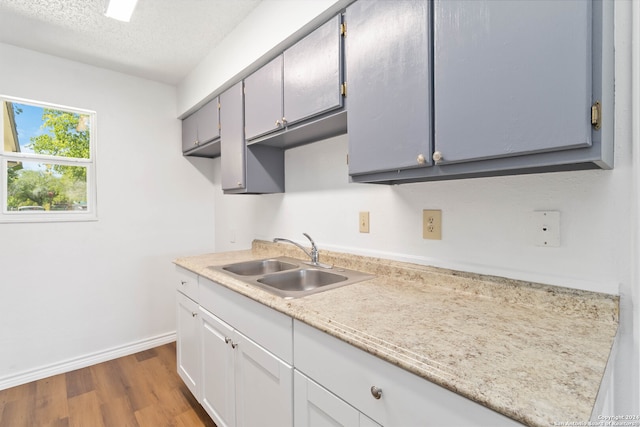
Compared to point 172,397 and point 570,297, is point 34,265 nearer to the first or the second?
point 172,397

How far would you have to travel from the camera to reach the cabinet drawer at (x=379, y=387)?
0.64 meters

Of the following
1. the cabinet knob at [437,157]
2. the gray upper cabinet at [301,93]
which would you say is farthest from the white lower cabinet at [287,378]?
the gray upper cabinet at [301,93]

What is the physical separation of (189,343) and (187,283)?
38cm

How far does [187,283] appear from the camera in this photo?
6.34ft

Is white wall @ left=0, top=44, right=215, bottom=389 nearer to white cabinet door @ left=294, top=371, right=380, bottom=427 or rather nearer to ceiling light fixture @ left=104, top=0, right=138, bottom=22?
ceiling light fixture @ left=104, top=0, right=138, bottom=22

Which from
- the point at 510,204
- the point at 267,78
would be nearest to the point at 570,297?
the point at 510,204

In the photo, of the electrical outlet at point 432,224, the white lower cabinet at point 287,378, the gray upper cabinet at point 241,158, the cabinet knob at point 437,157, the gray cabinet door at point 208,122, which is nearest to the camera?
the white lower cabinet at point 287,378

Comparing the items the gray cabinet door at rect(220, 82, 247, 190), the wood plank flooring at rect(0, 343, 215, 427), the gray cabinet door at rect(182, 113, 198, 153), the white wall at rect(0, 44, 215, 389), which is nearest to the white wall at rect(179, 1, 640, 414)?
the gray cabinet door at rect(220, 82, 247, 190)

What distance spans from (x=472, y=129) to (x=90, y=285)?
2.94m

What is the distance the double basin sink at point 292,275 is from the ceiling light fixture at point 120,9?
61.9 inches

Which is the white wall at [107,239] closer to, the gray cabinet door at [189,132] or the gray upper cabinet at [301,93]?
the gray cabinet door at [189,132]

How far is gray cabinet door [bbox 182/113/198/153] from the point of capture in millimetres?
2674

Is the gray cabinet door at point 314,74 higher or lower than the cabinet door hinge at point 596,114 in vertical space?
higher

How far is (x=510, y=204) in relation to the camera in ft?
3.66
